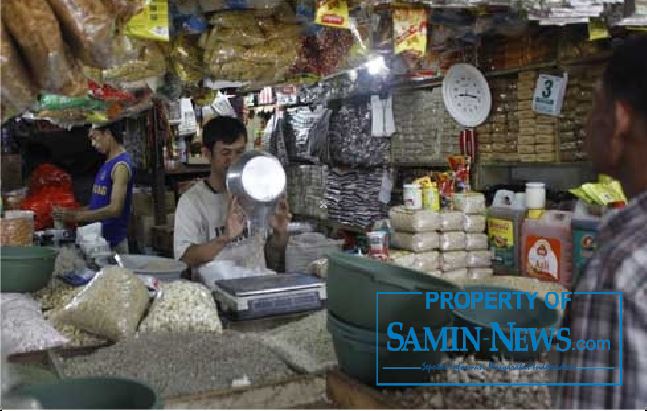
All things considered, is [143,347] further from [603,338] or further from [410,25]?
[410,25]

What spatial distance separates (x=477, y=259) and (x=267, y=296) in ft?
4.32

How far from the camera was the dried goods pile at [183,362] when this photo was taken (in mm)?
1447

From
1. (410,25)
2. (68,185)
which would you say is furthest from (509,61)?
(68,185)

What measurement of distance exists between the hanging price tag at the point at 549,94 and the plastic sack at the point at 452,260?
1.11 m

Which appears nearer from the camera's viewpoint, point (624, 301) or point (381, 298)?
point (624, 301)

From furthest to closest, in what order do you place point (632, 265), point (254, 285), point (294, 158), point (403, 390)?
point (294, 158) → point (254, 285) → point (403, 390) → point (632, 265)

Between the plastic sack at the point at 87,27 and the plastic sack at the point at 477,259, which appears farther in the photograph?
the plastic sack at the point at 477,259

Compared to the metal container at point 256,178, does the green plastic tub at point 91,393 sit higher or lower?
lower

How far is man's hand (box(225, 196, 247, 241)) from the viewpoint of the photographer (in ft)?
7.92

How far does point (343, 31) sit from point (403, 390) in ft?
7.36

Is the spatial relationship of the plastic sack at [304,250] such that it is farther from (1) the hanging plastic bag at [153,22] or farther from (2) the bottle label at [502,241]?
(1) the hanging plastic bag at [153,22]

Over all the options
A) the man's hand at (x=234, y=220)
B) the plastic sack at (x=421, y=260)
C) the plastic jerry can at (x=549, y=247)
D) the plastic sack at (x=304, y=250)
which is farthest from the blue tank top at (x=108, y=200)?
the plastic jerry can at (x=549, y=247)

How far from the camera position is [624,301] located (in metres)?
0.87

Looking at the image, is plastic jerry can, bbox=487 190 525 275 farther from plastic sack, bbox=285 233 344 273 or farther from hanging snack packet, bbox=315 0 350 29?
hanging snack packet, bbox=315 0 350 29
